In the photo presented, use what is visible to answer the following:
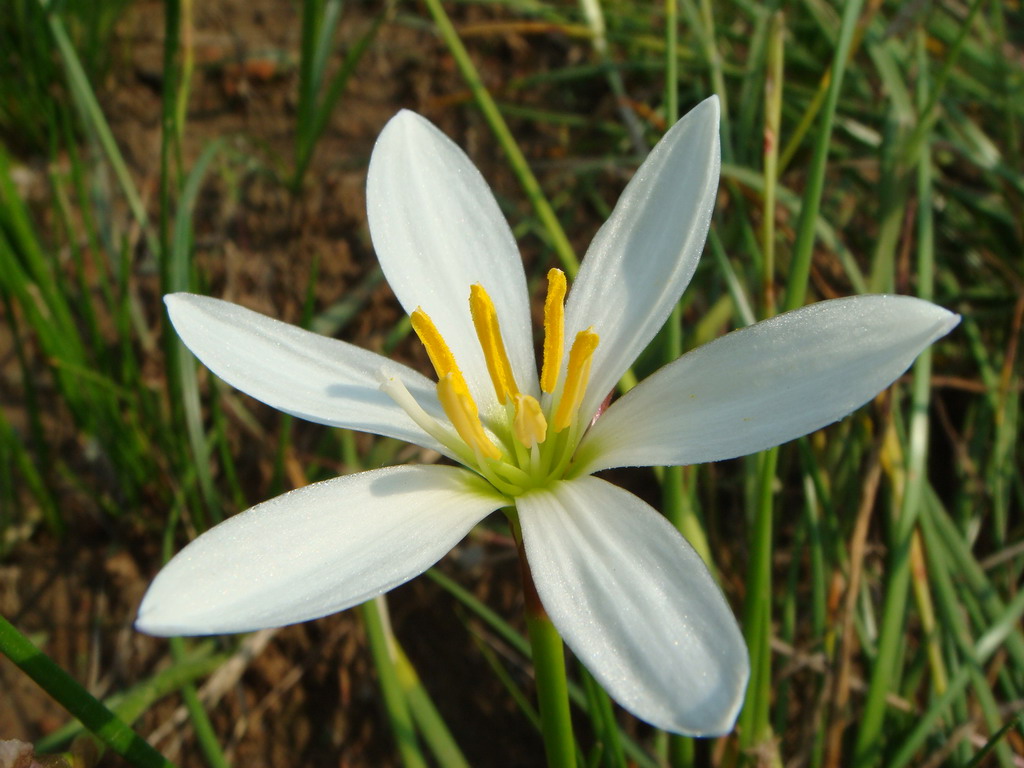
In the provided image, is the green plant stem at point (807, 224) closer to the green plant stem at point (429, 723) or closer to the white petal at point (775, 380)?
the white petal at point (775, 380)

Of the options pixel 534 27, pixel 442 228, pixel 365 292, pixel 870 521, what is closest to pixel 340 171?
pixel 365 292

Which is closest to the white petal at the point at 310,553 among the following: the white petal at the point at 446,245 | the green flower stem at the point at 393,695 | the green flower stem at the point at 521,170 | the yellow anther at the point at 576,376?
the yellow anther at the point at 576,376

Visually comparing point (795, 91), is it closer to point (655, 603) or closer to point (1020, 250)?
point (1020, 250)

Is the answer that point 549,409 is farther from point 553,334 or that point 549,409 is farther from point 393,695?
point 393,695

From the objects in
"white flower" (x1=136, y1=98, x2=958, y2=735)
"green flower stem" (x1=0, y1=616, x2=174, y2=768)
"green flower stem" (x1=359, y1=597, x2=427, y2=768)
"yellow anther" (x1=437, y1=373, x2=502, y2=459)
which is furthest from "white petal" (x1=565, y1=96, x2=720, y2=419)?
"green flower stem" (x1=0, y1=616, x2=174, y2=768)

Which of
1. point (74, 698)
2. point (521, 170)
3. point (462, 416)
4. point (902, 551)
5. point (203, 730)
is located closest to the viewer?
point (74, 698)

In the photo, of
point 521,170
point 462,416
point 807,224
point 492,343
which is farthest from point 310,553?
point 521,170
